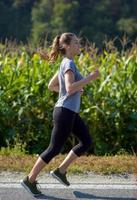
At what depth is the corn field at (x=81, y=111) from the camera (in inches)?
286

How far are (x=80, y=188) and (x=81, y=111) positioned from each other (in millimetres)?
2246

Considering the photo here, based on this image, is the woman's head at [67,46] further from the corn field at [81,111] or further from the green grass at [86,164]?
the corn field at [81,111]

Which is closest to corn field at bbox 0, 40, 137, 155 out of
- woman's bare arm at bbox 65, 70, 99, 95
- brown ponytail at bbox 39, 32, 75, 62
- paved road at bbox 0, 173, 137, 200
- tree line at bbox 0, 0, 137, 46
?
paved road at bbox 0, 173, 137, 200

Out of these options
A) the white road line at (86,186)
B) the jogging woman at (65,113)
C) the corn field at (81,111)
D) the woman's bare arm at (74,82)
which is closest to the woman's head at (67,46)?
the jogging woman at (65,113)

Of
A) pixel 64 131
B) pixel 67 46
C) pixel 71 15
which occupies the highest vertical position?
pixel 67 46

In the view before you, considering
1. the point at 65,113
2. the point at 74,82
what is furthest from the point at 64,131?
the point at 74,82

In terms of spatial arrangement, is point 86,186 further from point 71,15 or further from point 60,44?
point 71,15

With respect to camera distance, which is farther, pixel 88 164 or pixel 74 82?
pixel 88 164

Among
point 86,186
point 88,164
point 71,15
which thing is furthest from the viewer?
point 71,15

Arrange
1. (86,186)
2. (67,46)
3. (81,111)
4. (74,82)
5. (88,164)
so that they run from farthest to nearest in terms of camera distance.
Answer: (81,111)
(88,164)
(86,186)
(67,46)
(74,82)

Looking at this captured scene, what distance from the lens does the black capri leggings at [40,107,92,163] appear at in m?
4.98

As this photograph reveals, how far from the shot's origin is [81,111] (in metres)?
7.29

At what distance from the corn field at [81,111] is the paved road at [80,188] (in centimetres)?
167

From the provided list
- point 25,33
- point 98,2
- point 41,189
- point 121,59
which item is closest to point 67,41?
point 41,189
